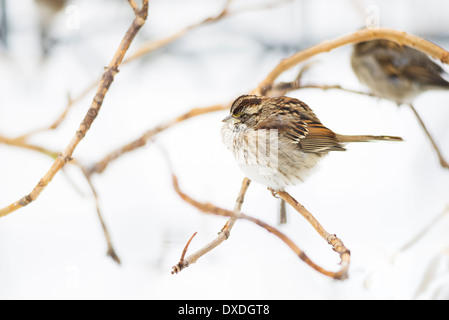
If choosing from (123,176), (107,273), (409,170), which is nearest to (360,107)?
(409,170)

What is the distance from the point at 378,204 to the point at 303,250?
187mm

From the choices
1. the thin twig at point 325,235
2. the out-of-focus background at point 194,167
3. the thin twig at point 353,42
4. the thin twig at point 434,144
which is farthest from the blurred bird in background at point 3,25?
the thin twig at point 434,144

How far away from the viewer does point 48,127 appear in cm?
106

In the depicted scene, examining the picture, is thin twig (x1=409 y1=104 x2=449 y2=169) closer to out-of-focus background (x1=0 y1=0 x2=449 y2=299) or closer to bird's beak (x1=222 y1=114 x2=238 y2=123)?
out-of-focus background (x1=0 y1=0 x2=449 y2=299)

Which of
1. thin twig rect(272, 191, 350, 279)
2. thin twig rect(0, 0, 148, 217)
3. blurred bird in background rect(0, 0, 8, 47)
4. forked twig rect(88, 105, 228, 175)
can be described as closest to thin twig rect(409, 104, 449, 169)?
thin twig rect(272, 191, 350, 279)

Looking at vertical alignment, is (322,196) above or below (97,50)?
below

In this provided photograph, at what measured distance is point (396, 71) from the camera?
1.04 m

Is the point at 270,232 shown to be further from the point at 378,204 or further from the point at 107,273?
the point at 107,273

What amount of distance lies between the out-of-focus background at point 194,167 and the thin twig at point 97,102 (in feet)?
0.04

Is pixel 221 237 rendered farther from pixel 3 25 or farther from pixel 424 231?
pixel 3 25

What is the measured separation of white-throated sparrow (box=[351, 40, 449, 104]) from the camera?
103cm

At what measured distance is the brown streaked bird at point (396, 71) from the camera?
1031 mm

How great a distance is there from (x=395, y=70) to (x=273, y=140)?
1.04 feet

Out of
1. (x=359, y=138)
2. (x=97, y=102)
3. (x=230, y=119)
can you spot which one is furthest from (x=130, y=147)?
(x=359, y=138)
